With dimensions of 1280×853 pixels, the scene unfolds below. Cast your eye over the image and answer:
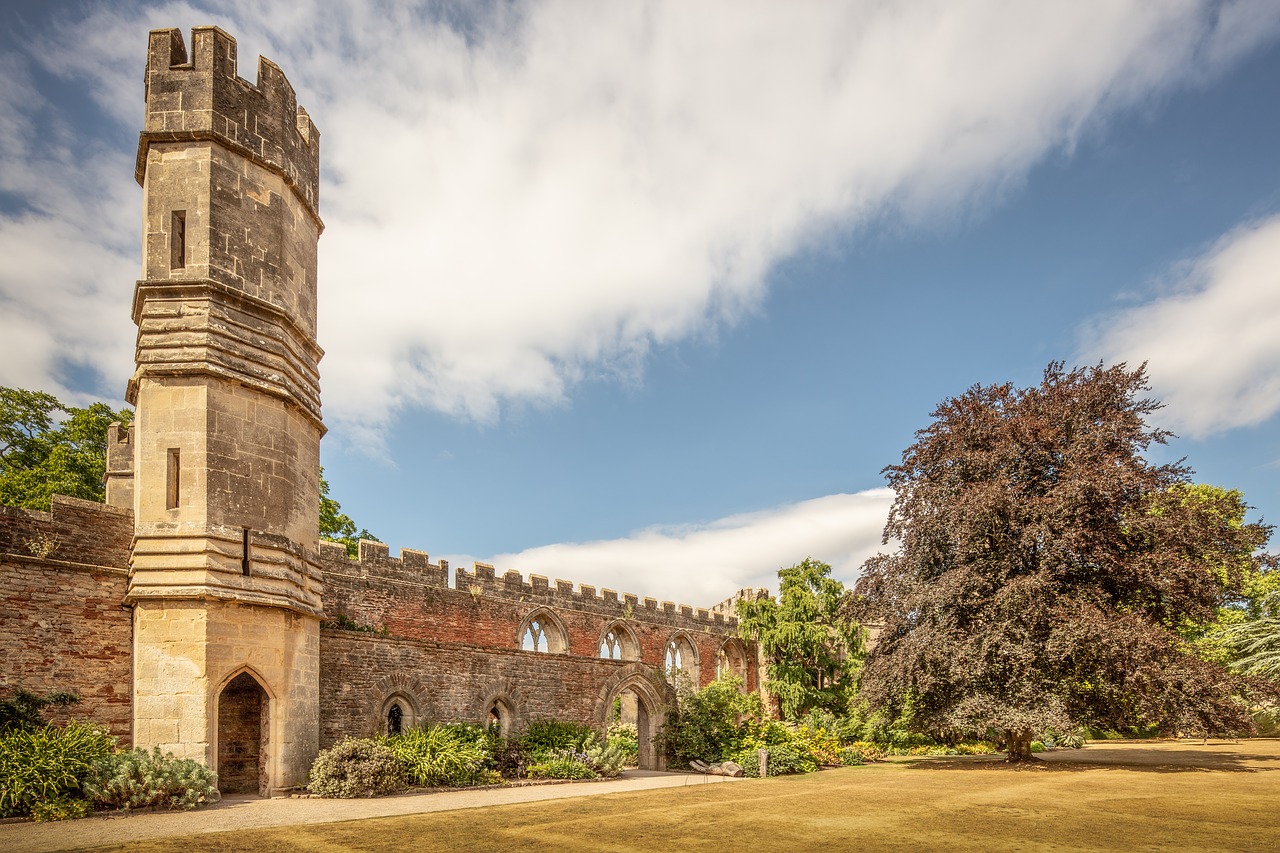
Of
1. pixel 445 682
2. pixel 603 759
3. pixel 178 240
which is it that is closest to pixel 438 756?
pixel 445 682

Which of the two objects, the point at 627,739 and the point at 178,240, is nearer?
the point at 178,240

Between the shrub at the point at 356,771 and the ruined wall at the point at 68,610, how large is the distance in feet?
9.53

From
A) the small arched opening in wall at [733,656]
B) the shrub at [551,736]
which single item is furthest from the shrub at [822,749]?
the small arched opening in wall at [733,656]

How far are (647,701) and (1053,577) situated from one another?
33.6 ft

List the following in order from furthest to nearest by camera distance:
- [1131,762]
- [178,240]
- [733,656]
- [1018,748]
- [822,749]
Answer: [733,656] < [822,749] < [1018,748] < [1131,762] < [178,240]

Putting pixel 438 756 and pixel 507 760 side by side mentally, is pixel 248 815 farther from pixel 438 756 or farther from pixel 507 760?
pixel 507 760

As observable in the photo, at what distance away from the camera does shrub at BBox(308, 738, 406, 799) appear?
12305mm

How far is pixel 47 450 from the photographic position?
25.5 m

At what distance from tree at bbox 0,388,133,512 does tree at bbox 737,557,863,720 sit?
22.8 m

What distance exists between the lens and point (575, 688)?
1881cm

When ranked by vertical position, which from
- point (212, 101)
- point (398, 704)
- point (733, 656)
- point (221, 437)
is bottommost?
point (733, 656)

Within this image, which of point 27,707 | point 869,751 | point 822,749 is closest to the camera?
point 27,707

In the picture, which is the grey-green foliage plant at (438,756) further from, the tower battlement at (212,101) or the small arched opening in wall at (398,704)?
the tower battlement at (212,101)

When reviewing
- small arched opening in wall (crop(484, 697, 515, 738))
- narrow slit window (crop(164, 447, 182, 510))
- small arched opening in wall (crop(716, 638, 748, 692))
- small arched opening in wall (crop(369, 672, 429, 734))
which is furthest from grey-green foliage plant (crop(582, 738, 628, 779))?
small arched opening in wall (crop(716, 638, 748, 692))
